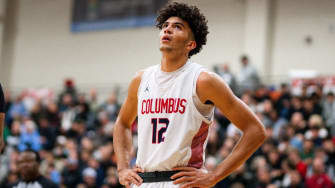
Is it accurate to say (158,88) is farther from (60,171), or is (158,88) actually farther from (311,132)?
(60,171)

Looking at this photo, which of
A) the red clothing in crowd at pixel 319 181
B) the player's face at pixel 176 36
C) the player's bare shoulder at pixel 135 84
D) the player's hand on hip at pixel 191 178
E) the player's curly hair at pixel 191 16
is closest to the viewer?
the player's hand on hip at pixel 191 178

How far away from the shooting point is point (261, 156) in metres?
12.4

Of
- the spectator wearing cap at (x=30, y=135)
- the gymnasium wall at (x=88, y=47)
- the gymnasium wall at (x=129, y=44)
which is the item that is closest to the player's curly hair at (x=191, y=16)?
the spectator wearing cap at (x=30, y=135)

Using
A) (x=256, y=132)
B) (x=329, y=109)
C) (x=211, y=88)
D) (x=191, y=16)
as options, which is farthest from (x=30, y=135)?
(x=256, y=132)

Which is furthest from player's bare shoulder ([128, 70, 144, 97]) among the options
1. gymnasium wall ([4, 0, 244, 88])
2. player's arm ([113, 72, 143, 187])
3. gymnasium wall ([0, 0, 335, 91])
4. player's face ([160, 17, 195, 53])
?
gymnasium wall ([4, 0, 244, 88])

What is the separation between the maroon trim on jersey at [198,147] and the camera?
4512 mm

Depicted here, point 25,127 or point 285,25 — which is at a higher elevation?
point 285,25

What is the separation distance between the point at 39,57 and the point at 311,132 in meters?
13.8

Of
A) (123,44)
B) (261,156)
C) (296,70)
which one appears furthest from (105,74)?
(261,156)

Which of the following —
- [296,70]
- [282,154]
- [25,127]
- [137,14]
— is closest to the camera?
[282,154]

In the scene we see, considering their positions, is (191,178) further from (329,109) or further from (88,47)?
(88,47)

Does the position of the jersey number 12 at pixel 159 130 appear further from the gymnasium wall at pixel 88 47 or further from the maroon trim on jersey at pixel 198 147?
the gymnasium wall at pixel 88 47

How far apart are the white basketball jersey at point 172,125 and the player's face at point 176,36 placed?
20 cm

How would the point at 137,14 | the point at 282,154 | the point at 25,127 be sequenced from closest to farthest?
the point at 282,154 → the point at 25,127 → the point at 137,14
